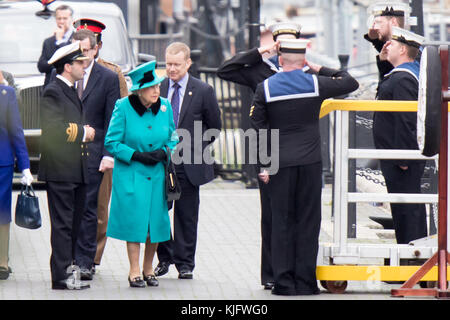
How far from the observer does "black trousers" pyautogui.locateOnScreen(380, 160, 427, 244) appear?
9359 mm

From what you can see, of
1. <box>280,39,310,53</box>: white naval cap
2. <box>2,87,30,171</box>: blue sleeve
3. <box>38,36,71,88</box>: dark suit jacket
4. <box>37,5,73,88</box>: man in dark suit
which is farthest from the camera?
<box>37,5,73,88</box>: man in dark suit

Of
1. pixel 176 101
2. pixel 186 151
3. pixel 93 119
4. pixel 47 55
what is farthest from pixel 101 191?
pixel 47 55

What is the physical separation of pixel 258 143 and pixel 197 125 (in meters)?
1.22

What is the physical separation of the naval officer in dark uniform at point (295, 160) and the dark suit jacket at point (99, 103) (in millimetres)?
1489

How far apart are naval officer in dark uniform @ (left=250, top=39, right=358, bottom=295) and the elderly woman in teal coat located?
0.81 metres

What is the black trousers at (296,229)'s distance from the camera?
29.0 ft

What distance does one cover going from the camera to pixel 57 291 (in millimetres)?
9016

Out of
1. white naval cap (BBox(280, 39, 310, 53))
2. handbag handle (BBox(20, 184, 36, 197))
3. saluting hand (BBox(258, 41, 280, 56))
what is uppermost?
white naval cap (BBox(280, 39, 310, 53))

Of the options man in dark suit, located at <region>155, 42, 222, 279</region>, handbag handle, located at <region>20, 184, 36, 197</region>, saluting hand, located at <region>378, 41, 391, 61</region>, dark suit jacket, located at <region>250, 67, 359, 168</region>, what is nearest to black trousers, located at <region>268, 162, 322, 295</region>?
dark suit jacket, located at <region>250, 67, 359, 168</region>

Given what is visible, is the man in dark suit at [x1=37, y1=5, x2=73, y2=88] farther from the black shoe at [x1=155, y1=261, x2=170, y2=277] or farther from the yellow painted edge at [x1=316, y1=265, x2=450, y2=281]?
the yellow painted edge at [x1=316, y1=265, x2=450, y2=281]

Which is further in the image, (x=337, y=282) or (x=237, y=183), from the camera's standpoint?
(x=237, y=183)

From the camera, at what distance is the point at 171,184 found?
923 centimetres
